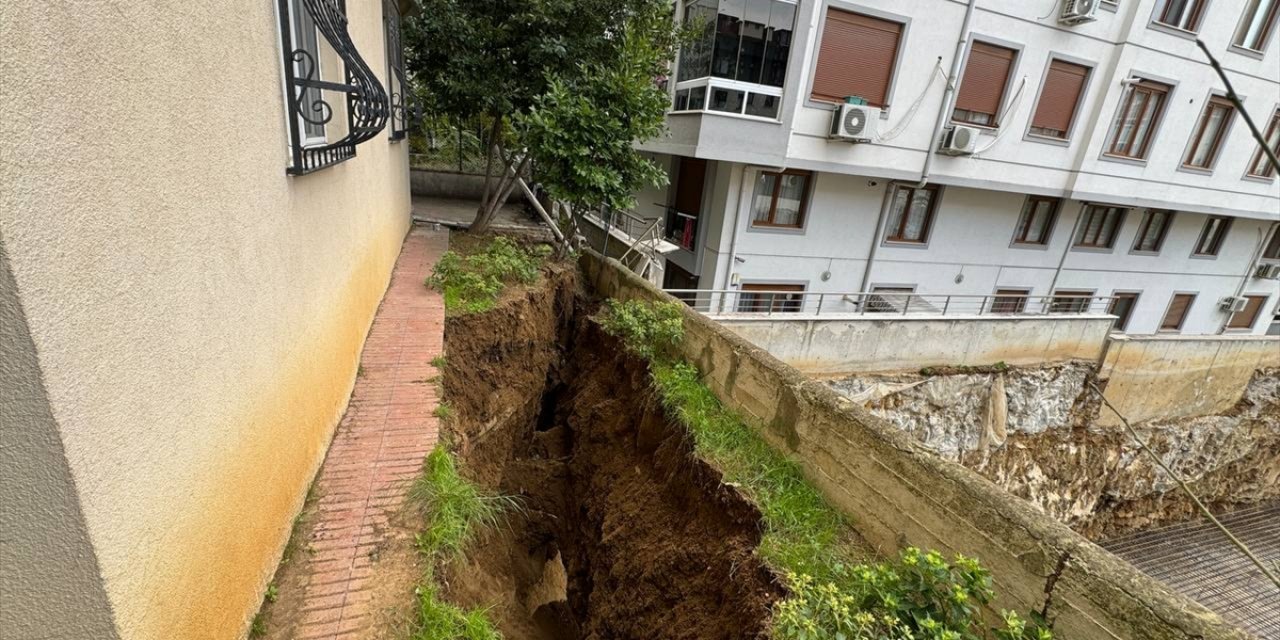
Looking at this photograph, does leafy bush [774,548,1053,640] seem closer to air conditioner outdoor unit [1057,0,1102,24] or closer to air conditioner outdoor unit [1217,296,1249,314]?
air conditioner outdoor unit [1057,0,1102,24]

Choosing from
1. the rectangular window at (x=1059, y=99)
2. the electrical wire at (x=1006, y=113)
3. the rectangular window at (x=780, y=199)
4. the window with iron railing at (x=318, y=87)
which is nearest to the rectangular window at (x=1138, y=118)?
the rectangular window at (x=1059, y=99)

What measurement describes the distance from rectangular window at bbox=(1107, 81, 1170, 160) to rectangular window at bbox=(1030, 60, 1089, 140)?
48.9 inches

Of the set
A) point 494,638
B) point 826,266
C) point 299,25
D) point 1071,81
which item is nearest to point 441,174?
point 826,266

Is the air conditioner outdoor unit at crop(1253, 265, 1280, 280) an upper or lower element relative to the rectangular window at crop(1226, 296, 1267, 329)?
upper

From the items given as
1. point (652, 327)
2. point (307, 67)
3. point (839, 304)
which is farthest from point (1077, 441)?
point (307, 67)

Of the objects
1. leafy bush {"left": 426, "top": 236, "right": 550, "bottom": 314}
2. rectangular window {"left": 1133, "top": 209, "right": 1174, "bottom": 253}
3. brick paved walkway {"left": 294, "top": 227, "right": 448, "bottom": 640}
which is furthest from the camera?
rectangular window {"left": 1133, "top": 209, "right": 1174, "bottom": 253}

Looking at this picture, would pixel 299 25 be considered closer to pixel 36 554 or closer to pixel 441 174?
pixel 36 554

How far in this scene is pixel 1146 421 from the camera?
42.2 feet

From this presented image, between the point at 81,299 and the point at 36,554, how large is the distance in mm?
759

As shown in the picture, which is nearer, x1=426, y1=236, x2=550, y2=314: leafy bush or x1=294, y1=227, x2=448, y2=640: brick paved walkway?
x1=294, y1=227, x2=448, y2=640: brick paved walkway

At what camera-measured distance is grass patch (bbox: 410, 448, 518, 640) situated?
2.96 meters

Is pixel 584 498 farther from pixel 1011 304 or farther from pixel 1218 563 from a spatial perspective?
pixel 1218 563

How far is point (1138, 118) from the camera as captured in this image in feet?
38.0

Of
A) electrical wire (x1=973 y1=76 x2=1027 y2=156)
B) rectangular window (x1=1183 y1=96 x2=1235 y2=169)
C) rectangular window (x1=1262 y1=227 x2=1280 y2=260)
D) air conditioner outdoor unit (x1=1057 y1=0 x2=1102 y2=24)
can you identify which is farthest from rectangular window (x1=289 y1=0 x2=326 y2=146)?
rectangular window (x1=1262 y1=227 x2=1280 y2=260)
